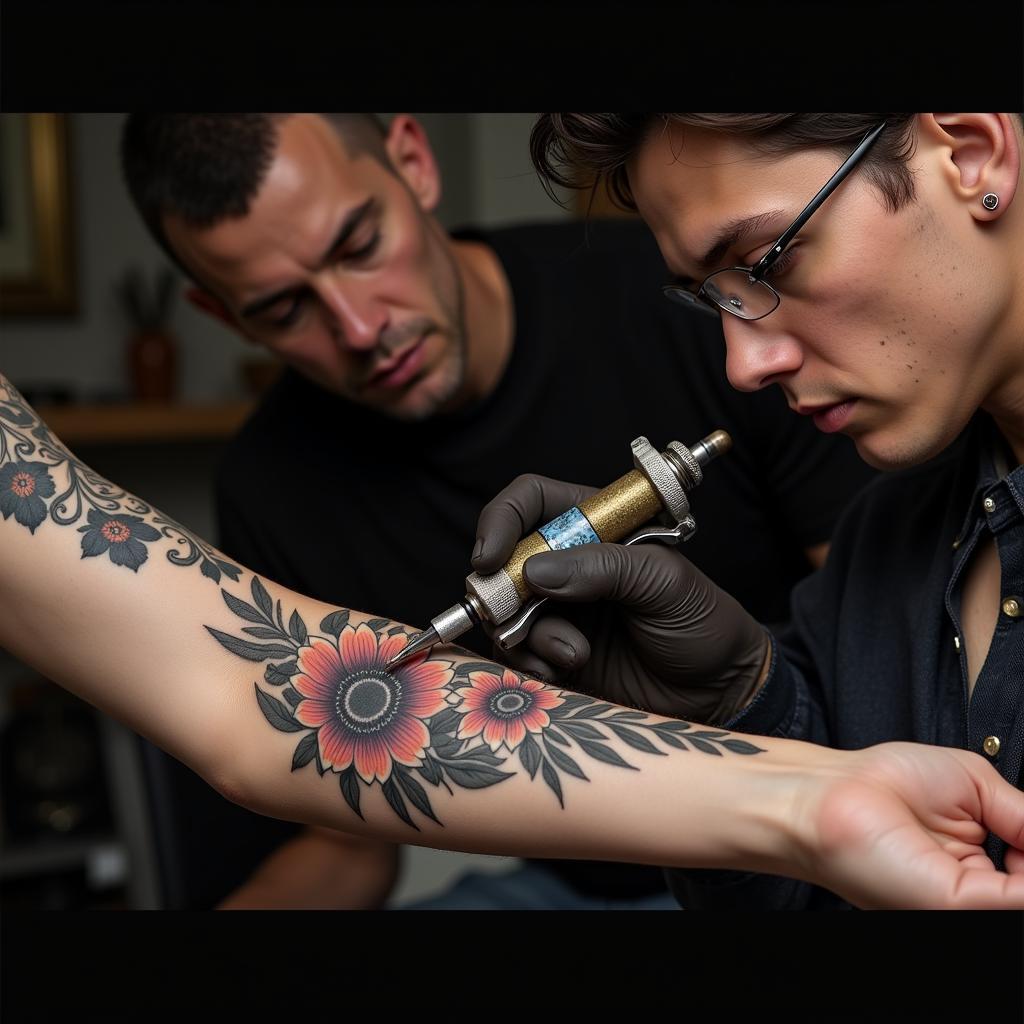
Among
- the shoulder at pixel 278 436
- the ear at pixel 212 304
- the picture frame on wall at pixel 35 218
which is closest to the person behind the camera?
the ear at pixel 212 304

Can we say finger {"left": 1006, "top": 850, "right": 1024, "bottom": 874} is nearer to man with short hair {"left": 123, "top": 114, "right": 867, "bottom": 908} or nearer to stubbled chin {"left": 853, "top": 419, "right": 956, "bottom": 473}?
stubbled chin {"left": 853, "top": 419, "right": 956, "bottom": 473}

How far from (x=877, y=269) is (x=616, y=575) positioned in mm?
325

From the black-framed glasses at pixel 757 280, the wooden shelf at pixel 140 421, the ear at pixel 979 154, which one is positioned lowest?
the wooden shelf at pixel 140 421

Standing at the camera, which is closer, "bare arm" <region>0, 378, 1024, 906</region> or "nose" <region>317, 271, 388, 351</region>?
"bare arm" <region>0, 378, 1024, 906</region>

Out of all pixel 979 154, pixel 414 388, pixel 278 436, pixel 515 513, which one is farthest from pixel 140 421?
pixel 979 154

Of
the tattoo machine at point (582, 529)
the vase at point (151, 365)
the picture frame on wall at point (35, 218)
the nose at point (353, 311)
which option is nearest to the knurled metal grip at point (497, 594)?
the tattoo machine at point (582, 529)

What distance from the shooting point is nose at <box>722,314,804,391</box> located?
38.5 inches

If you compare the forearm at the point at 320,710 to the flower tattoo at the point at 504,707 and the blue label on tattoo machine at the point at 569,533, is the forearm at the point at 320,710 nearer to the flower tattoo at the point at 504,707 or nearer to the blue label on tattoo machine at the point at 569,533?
the flower tattoo at the point at 504,707

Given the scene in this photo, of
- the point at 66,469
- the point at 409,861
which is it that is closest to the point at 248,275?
the point at 66,469

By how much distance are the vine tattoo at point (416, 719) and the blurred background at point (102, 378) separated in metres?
1.94

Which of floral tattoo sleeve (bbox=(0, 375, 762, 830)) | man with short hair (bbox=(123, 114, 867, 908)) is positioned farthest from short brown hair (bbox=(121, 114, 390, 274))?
floral tattoo sleeve (bbox=(0, 375, 762, 830))

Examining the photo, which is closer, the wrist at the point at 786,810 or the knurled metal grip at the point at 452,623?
the wrist at the point at 786,810

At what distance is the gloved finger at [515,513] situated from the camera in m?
0.96

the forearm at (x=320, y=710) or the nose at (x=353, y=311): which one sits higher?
the nose at (x=353, y=311)
